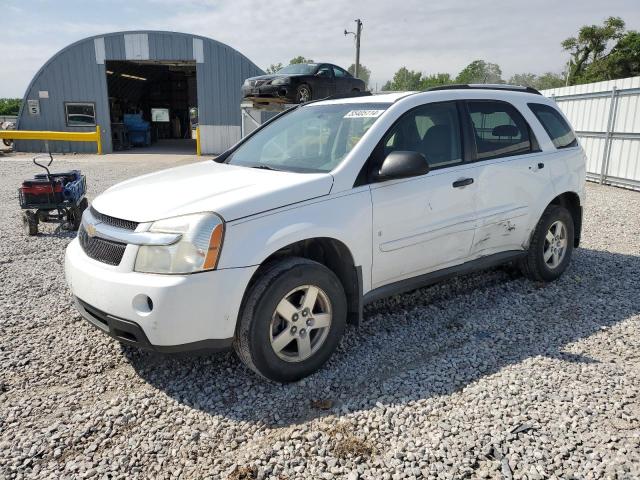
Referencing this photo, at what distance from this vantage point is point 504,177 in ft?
14.6

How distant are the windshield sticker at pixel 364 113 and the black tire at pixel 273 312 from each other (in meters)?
1.30

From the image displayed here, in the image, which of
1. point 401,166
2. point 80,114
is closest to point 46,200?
point 401,166

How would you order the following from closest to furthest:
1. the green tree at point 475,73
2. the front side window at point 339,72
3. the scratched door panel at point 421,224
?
the scratched door panel at point 421,224
the front side window at point 339,72
the green tree at point 475,73

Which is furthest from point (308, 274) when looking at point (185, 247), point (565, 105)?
point (565, 105)

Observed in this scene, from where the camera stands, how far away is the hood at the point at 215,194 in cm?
303

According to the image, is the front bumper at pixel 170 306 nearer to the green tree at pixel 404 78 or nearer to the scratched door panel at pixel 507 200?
the scratched door panel at pixel 507 200

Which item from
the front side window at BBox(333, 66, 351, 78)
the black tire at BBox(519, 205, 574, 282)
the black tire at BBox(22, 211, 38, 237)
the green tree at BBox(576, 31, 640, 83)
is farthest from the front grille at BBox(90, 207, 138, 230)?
the green tree at BBox(576, 31, 640, 83)

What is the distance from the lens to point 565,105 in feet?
47.8

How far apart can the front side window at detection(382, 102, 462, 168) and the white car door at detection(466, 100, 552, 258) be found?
240 mm

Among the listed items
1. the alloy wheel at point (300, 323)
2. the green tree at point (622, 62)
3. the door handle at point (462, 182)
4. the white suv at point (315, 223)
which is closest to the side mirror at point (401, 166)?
the white suv at point (315, 223)

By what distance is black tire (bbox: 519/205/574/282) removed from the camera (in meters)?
4.95

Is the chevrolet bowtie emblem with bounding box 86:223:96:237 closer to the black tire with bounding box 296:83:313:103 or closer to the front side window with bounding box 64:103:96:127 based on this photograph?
the black tire with bounding box 296:83:313:103

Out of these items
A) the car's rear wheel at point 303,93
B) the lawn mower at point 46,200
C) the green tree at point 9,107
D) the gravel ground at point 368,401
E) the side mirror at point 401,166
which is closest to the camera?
the gravel ground at point 368,401

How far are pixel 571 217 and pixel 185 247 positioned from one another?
13.5ft
